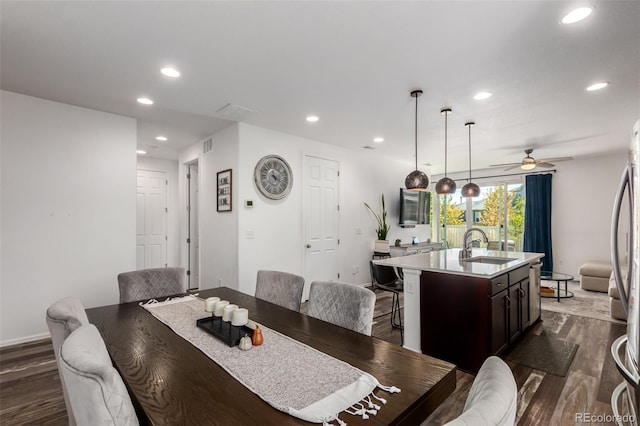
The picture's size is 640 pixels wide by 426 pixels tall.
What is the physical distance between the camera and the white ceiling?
1.80 metres

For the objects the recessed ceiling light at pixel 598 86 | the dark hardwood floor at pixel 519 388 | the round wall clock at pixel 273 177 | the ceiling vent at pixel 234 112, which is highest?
the ceiling vent at pixel 234 112

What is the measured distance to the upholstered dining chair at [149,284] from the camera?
87.0 inches

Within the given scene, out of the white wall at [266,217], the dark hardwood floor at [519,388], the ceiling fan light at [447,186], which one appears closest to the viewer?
the dark hardwood floor at [519,388]

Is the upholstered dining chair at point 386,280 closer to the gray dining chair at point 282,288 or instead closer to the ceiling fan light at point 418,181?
the ceiling fan light at point 418,181

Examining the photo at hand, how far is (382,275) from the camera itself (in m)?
3.54

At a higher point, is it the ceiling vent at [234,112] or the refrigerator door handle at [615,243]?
the ceiling vent at [234,112]

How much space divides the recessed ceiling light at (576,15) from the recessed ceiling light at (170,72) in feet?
9.26

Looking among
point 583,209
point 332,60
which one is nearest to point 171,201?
point 332,60

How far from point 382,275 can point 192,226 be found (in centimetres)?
383

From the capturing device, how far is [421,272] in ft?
9.28

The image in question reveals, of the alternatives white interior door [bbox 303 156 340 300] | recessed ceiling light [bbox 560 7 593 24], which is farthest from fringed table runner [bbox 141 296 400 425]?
white interior door [bbox 303 156 340 300]

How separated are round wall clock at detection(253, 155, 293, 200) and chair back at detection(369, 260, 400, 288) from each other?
167 cm

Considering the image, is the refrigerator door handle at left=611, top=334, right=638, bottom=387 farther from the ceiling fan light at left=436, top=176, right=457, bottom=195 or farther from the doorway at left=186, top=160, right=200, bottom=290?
the doorway at left=186, top=160, right=200, bottom=290

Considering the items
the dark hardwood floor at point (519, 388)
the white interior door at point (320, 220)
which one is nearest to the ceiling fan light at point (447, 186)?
the dark hardwood floor at point (519, 388)
